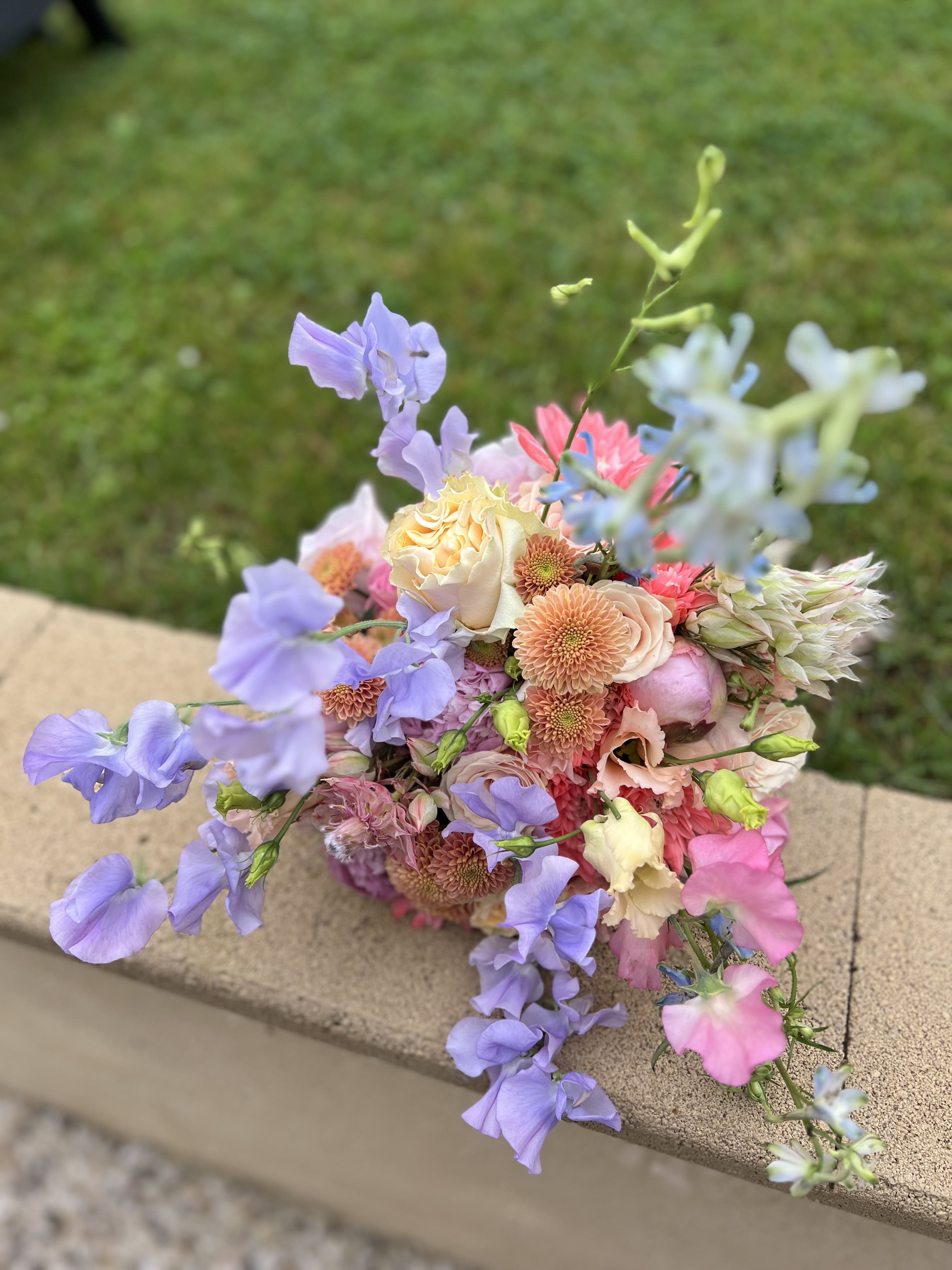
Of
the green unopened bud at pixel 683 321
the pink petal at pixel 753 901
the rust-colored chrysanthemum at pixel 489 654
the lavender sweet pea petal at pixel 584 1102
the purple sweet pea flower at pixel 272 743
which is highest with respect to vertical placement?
the green unopened bud at pixel 683 321

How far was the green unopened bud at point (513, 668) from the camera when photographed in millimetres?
937

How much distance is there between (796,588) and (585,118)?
2656mm

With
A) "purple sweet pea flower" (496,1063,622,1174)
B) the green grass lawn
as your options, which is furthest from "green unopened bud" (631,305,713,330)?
the green grass lawn

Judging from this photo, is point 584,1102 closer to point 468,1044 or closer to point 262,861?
point 468,1044

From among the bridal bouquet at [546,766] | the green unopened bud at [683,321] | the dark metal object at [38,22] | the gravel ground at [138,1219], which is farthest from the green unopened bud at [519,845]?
the dark metal object at [38,22]

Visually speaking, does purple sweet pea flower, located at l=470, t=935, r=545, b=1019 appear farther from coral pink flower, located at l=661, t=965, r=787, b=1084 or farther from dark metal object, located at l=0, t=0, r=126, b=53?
dark metal object, located at l=0, t=0, r=126, b=53

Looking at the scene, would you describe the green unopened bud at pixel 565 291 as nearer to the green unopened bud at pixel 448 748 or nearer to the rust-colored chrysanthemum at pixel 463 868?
the green unopened bud at pixel 448 748

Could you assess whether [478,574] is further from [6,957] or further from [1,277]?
[1,277]

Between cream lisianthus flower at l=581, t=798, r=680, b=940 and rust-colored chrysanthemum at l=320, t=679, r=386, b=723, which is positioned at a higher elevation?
rust-colored chrysanthemum at l=320, t=679, r=386, b=723

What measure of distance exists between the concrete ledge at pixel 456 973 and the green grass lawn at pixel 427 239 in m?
0.55

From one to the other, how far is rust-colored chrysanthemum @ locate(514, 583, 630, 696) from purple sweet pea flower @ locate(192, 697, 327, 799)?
260 millimetres

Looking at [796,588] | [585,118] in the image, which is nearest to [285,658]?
[796,588]

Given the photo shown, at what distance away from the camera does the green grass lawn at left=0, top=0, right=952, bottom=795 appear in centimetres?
221

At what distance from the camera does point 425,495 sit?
1003 mm
